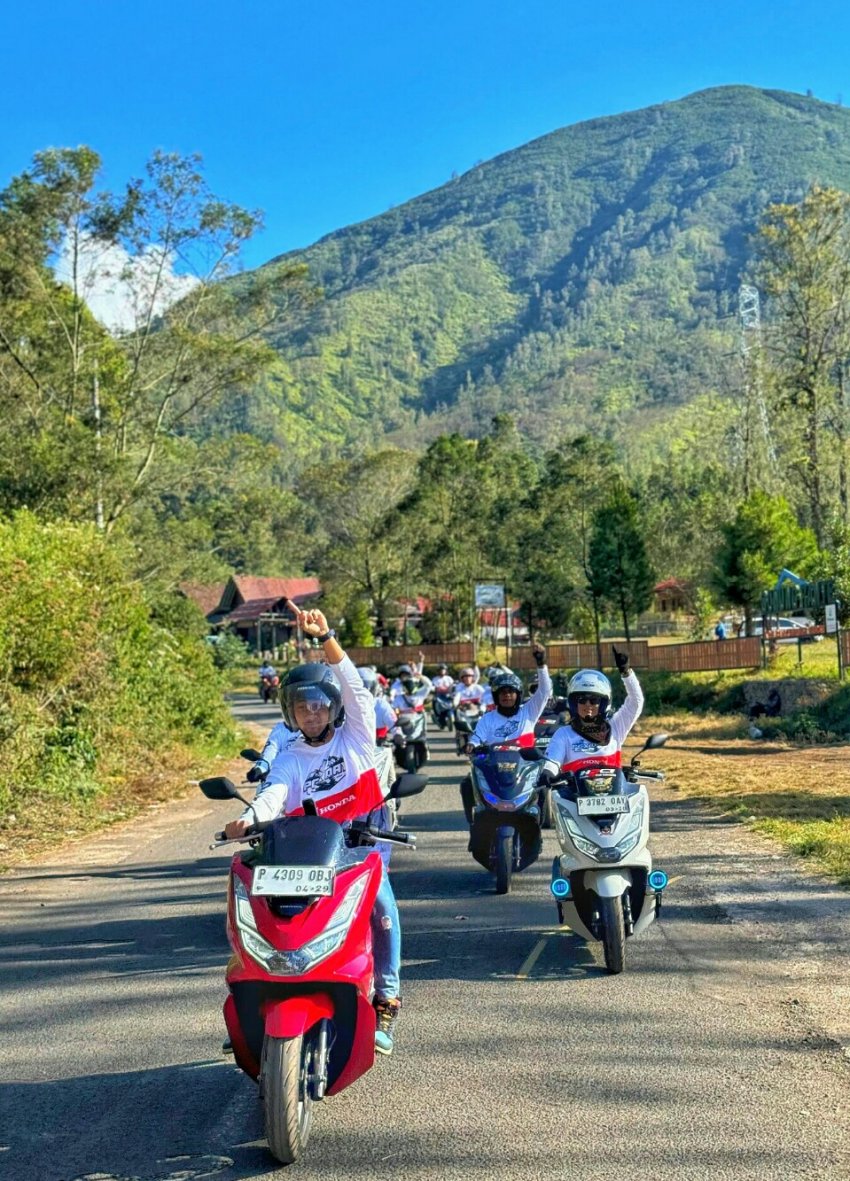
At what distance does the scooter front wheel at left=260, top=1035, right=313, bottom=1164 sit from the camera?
14.8 feet

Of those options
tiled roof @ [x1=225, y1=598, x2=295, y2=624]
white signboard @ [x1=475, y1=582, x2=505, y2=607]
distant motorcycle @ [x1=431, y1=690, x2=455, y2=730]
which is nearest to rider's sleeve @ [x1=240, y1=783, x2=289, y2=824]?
distant motorcycle @ [x1=431, y1=690, x2=455, y2=730]

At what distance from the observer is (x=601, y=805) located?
750 centimetres

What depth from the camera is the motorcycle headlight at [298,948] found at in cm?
468

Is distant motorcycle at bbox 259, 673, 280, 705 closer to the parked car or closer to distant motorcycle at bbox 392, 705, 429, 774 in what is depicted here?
the parked car

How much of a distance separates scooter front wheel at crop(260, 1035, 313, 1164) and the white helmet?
14.2ft

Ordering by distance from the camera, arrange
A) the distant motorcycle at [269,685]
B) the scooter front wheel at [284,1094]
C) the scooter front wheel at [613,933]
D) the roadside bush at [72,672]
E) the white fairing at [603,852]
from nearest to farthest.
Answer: the scooter front wheel at [284,1094]
the scooter front wheel at [613,933]
the white fairing at [603,852]
the roadside bush at [72,672]
the distant motorcycle at [269,685]

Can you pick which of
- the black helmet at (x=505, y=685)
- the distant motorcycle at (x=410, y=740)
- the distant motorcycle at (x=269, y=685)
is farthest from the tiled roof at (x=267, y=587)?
the black helmet at (x=505, y=685)

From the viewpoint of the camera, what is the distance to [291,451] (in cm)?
18600

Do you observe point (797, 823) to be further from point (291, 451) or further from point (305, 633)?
point (291, 451)

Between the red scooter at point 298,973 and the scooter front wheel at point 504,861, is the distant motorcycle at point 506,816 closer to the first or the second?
the scooter front wheel at point 504,861

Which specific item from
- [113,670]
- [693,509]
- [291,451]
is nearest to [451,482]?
[693,509]

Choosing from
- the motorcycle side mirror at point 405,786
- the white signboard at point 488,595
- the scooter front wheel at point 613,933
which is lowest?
the scooter front wheel at point 613,933

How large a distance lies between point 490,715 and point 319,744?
5.77m

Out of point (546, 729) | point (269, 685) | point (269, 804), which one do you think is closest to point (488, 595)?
point (269, 685)
